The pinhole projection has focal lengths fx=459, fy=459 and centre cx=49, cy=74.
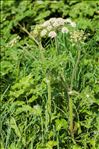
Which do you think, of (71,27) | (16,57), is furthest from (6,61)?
(71,27)

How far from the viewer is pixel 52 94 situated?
3.25m

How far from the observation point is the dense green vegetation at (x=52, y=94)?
306 centimetres

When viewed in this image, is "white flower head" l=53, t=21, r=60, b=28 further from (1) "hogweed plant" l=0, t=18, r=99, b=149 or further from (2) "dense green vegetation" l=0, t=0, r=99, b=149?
(2) "dense green vegetation" l=0, t=0, r=99, b=149

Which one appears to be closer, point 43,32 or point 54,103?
point 43,32

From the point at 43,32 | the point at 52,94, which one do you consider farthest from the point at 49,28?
the point at 52,94

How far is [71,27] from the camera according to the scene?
3.56 m

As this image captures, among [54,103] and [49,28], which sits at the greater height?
[49,28]

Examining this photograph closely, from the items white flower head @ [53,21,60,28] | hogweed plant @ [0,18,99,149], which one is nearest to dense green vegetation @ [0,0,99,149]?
hogweed plant @ [0,18,99,149]

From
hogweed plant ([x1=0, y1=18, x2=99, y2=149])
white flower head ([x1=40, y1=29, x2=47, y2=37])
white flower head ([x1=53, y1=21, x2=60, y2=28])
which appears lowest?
hogweed plant ([x1=0, y1=18, x2=99, y2=149])

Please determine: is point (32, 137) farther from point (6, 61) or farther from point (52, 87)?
point (6, 61)

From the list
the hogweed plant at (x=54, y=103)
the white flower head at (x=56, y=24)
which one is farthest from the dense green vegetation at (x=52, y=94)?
the white flower head at (x=56, y=24)

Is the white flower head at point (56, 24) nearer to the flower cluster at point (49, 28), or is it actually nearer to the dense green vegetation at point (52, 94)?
the flower cluster at point (49, 28)

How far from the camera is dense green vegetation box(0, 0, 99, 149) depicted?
121 inches

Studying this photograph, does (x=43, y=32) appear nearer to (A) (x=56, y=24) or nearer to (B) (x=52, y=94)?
(A) (x=56, y=24)
